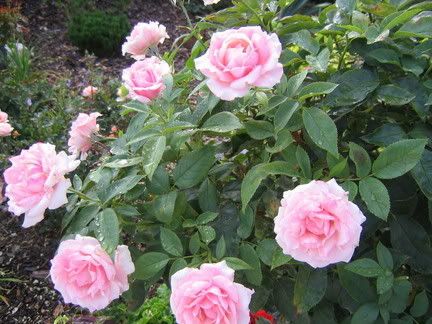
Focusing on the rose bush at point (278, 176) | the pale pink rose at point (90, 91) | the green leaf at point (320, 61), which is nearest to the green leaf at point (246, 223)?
the rose bush at point (278, 176)

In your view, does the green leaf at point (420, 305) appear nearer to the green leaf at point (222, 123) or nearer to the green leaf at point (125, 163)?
the green leaf at point (222, 123)

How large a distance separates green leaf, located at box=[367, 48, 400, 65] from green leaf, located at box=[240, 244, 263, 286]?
0.45 metres

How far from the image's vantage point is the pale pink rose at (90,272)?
1.05m

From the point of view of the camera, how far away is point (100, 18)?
14.7 ft

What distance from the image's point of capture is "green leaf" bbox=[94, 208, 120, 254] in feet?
3.49

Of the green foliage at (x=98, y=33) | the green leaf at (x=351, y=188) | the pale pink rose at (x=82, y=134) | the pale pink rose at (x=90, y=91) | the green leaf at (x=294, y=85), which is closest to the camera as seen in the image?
the green leaf at (x=351, y=188)

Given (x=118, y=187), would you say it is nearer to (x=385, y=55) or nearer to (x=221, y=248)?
(x=221, y=248)

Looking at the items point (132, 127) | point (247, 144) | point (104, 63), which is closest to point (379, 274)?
point (247, 144)

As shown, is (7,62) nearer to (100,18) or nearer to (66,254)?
(100,18)

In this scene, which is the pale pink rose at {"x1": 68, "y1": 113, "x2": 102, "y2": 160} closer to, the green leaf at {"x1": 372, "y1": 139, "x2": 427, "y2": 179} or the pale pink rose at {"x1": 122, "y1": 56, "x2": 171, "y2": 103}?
the pale pink rose at {"x1": 122, "y1": 56, "x2": 171, "y2": 103}

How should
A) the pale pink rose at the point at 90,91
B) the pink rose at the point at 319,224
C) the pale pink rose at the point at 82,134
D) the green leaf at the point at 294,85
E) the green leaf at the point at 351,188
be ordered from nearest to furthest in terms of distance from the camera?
the pink rose at the point at 319,224
the green leaf at the point at 351,188
the green leaf at the point at 294,85
the pale pink rose at the point at 82,134
the pale pink rose at the point at 90,91

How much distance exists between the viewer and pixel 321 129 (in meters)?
1.07

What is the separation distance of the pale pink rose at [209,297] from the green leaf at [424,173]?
1.27ft

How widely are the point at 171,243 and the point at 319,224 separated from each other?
33cm
